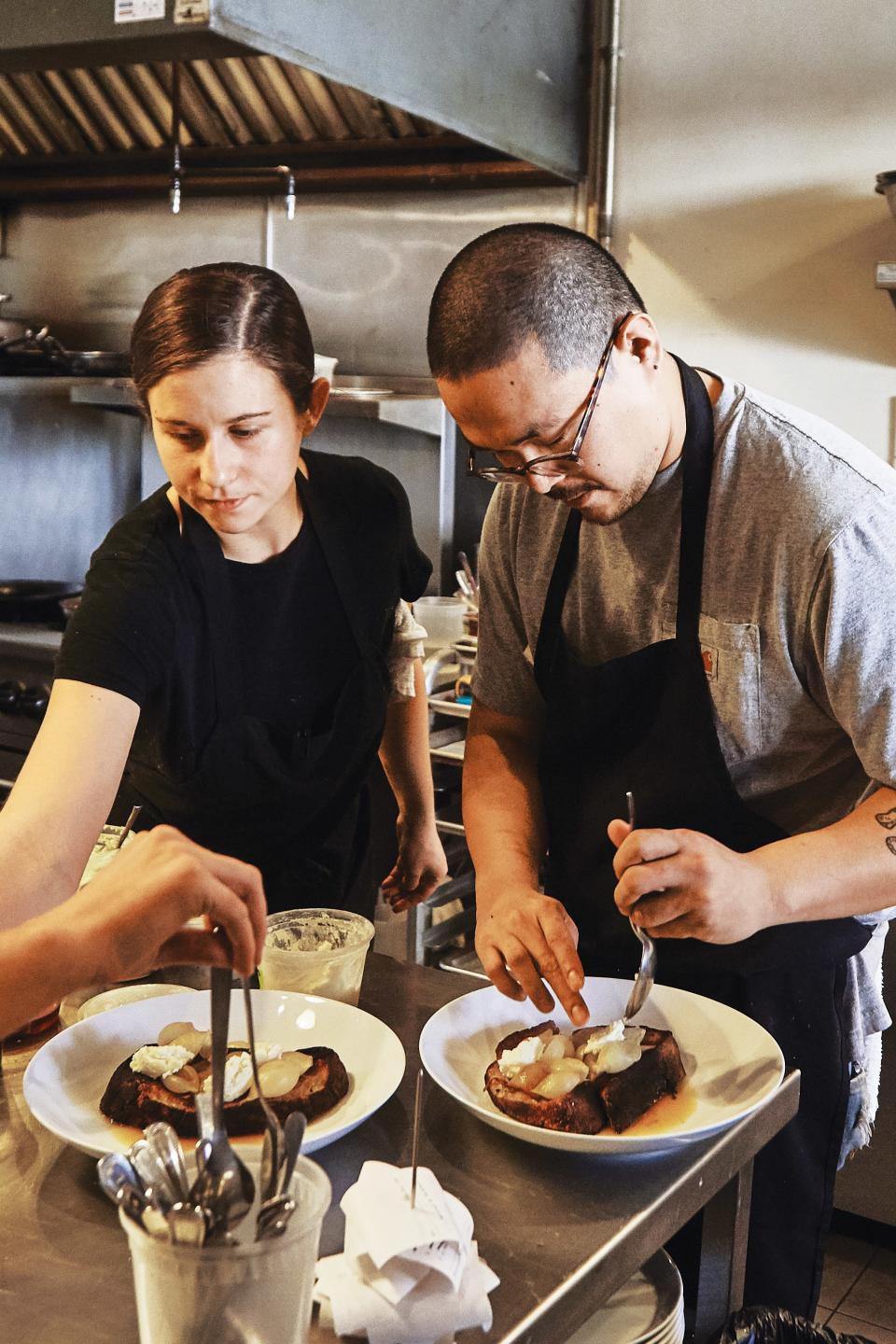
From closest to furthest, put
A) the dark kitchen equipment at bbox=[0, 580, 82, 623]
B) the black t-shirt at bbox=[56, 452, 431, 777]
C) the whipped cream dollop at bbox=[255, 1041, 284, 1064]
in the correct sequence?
the whipped cream dollop at bbox=[255, 1041, 284, 1064] → the black t-shirt at bbox=[56, 452, 431, 777] → the dark kitchen equipment at bbox=[0, 580, 82, 623]

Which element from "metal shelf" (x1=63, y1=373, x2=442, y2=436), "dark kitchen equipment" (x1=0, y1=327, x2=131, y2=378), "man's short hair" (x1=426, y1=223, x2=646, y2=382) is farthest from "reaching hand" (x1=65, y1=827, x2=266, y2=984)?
"dark kitchen equipment" (x1=0, y1=327, x2=131, y2=378)

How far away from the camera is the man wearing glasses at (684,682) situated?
132 centimetres

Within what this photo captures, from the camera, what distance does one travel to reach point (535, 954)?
129cm

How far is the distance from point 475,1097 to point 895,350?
237 centimetres

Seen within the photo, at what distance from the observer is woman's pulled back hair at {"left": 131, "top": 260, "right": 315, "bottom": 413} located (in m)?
1.56

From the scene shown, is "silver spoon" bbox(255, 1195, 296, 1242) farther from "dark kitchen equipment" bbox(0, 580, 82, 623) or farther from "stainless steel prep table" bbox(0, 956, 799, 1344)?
"dark kitchen equipment" bbox(0, 580, 82, 623)

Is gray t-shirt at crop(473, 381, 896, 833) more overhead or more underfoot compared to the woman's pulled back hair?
more underfoot

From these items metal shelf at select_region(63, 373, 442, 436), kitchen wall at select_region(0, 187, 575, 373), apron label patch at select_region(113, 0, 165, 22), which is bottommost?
metal shelf at select_region(63, 373, 442, 436)

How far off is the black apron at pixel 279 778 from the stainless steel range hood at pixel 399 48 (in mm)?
1116

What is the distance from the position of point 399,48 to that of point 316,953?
2164 mm

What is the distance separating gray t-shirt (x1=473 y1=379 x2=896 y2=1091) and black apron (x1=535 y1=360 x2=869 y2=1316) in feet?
0.08

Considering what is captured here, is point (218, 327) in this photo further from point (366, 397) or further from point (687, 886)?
point (366, 397)

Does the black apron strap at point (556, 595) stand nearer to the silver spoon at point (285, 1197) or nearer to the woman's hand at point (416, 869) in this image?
the woman's hand at point (416, 869)

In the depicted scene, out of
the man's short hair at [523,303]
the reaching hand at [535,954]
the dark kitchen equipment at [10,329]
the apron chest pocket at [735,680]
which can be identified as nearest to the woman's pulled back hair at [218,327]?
the man's short hair at [523,303]
